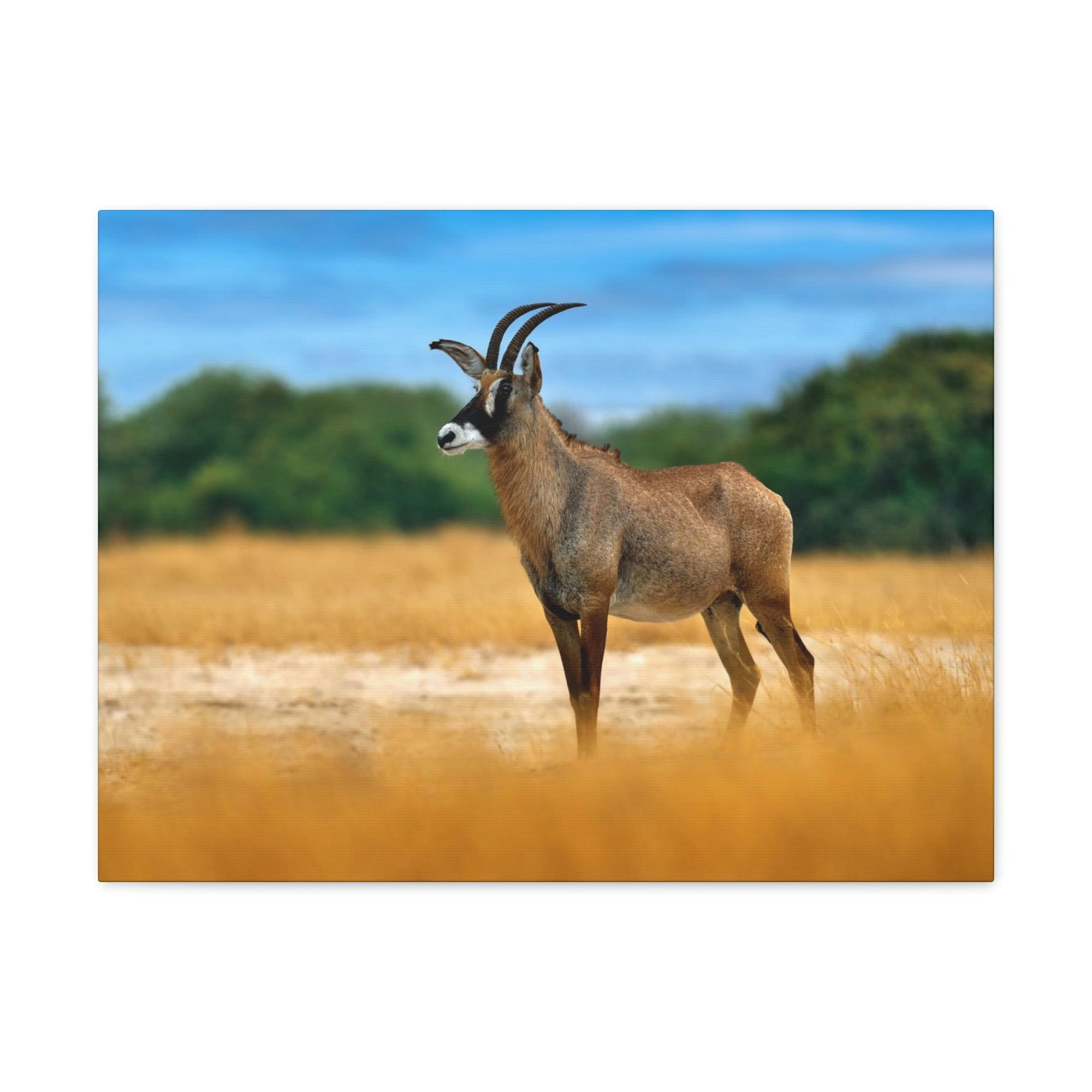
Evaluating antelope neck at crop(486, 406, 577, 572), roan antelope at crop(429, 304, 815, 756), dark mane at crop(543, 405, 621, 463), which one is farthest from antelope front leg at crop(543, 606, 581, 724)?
dark mane at crop(543, 405, 621, 463)

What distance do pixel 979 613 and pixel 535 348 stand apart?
246 cm

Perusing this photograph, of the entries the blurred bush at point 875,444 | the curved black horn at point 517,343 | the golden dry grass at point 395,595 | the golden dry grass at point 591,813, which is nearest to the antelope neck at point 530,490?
the curved black horn at point 517,343

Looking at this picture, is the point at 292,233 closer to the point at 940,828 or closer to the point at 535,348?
the point at 535,348

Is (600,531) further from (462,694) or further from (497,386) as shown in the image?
(462,694)

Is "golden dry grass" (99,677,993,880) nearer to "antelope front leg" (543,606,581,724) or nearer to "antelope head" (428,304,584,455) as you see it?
"antelope front leg" (543,606,581,724)

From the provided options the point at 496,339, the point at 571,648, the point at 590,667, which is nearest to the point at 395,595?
the point at 571,648

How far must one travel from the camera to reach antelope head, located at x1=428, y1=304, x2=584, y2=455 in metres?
5.88

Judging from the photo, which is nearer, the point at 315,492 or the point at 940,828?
the point at 940,828

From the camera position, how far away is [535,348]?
5.87 meters

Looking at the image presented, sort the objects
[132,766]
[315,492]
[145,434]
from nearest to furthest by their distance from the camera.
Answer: [132,766], [145,434], [315,492]

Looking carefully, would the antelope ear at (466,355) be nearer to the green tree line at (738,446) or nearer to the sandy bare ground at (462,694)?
the green tree line at (738,446)

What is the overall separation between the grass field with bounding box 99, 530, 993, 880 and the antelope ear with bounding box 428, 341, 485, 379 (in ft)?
5.62

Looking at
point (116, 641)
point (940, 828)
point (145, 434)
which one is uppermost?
point (145, 434)

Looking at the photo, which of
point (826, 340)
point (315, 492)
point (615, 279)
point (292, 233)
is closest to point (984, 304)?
point (826, 340)
